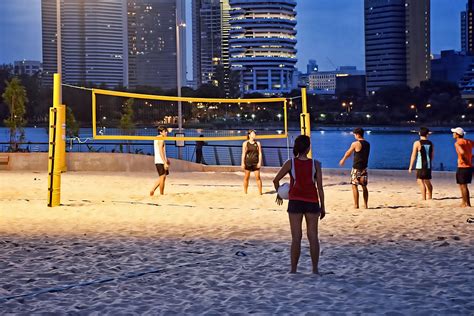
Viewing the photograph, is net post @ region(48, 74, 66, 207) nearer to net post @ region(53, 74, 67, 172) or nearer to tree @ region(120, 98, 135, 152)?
net post @ region(53, 74, 67, 172)

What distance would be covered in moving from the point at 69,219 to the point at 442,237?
19.9ft

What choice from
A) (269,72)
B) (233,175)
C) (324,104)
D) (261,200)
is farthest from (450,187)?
(269,72)

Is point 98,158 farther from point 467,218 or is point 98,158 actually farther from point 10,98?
point 467,218

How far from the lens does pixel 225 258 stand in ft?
28.6

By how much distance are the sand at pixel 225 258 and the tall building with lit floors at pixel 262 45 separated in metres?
168

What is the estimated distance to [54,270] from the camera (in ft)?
26.6

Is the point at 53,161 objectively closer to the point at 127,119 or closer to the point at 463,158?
the point at 463,158

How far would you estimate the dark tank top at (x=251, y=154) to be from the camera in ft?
52.7

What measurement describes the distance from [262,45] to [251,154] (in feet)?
548

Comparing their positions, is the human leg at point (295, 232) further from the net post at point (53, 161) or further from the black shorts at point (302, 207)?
the net post at point (53, 161)

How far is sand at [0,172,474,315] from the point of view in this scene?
6.62m

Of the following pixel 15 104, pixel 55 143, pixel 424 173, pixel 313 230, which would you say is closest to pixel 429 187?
pixel 424 173

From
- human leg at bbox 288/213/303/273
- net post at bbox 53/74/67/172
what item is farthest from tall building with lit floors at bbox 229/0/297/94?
human leg at bbox 288/213/303/273

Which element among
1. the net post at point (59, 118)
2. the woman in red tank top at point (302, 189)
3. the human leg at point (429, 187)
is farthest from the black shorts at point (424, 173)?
the woman in red tank top at point (302, 189)
